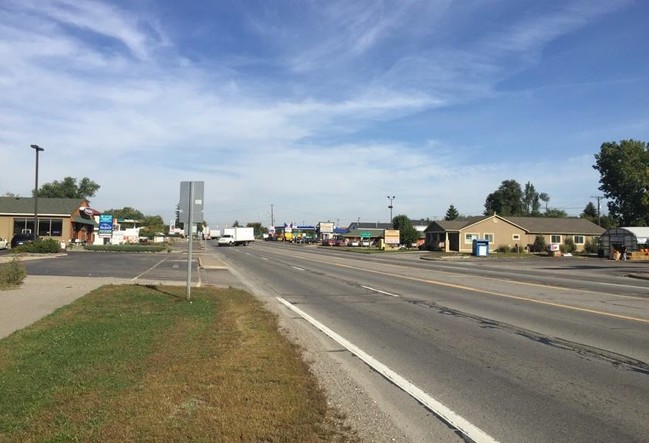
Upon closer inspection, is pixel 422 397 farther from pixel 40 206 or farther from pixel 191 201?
pixel 40 206

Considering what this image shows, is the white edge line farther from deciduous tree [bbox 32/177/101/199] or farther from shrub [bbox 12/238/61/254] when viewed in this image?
deciduous tree [bbox 32/177/101/199]

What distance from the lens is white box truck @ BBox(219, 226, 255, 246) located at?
92062 millimetres

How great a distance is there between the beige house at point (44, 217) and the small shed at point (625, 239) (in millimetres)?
56064

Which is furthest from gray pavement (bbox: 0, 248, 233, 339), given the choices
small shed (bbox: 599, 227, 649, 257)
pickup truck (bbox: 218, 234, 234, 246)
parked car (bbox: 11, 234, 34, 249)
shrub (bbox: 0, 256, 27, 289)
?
pickup truck (bbox: 218, 234, 234, 246)

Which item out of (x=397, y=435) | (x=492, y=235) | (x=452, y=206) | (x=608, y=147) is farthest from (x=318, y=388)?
(x=452, y=206)

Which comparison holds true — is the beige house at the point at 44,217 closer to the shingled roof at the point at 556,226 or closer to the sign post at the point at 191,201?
the sign post at the point at 191,201

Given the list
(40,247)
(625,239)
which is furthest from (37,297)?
(625,239)

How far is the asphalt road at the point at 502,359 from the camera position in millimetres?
5402

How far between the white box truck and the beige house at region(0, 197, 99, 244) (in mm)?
31486

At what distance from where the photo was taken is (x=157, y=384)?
612cm

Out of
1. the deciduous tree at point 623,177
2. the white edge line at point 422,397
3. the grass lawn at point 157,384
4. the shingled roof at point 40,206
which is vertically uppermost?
the deciduous tree at point 623,177

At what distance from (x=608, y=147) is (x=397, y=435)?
106293mm

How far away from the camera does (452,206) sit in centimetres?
13325

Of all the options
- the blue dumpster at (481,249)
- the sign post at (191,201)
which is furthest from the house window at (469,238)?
the sign post at (191,201)
